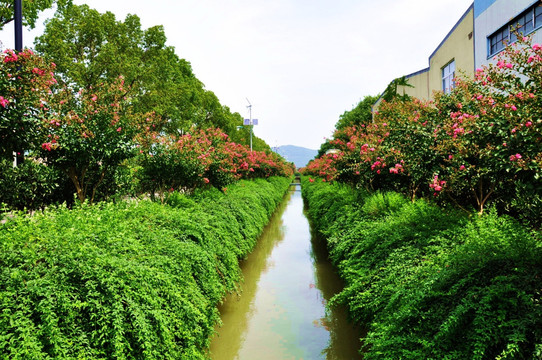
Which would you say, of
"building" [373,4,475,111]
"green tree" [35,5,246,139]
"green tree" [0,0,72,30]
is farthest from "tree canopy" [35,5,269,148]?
"building" [373,4,475,111]

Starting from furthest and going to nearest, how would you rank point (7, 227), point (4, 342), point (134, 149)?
point (134, 149)
point (7, 227)
point (4, 342)

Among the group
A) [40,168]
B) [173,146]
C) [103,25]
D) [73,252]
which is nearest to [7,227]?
[73,252]

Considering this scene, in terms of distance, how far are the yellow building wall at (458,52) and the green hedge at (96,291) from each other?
46.0ft

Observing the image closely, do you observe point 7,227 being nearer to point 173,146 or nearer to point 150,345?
point 150,345

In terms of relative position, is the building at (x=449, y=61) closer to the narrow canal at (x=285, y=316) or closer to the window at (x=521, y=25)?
the window at (x=521, y=25)

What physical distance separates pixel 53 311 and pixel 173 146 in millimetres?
6941

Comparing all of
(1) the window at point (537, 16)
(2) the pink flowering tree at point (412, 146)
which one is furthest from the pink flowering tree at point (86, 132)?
(1) the window at point (537, 16)

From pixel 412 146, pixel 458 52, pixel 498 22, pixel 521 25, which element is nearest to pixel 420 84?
pixel 458 52

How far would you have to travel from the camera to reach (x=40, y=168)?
307 inches

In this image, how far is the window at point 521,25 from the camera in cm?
1130

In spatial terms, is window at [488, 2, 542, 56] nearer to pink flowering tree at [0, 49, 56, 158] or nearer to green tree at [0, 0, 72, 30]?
pink flowering tree at [0, 49, 56, 158]

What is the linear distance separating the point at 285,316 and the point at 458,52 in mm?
16121

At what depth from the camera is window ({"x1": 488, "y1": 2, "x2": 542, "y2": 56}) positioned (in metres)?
11.3

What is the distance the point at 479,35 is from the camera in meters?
14.6
